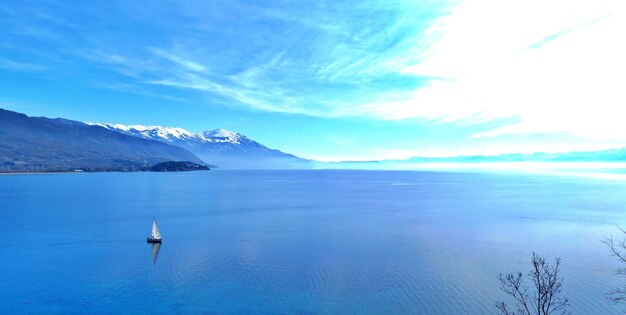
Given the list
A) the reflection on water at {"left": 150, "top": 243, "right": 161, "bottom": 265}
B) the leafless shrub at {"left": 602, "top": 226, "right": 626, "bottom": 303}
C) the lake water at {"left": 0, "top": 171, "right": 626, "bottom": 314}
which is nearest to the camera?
the leafless shrub at {"left": 602, "top": 226, "right": 626, "bottom": 303}

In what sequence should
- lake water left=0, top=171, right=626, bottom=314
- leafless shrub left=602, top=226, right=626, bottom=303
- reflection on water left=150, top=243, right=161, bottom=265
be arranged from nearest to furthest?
leafless shrub left=602, top=226, right=626, bottom=303, lake water left=0, top=171, right=626, bottom=314, reflection on water left=150, top=243, right=161, bottom=265

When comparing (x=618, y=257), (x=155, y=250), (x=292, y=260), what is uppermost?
(x=155, y=250)

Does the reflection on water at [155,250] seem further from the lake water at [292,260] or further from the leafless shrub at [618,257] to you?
the leafless shrub at [618,257]

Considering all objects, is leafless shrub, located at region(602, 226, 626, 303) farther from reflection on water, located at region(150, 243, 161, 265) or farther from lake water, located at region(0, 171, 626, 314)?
reflection on water, located at region(150, 243, 161, 265)

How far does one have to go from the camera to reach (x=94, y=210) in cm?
6994

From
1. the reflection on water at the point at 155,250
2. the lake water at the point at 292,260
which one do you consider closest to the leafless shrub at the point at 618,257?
the lake water at the point at 292,260

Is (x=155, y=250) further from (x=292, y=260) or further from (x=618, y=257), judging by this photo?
(x=618, y=257)

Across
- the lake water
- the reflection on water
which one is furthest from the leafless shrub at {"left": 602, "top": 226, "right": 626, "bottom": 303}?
the reflection on water

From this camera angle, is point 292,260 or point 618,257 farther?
point 618,257

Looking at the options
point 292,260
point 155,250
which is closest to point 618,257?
point 292,260

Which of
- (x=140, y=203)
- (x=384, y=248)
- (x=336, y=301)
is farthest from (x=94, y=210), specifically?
(x=336, y=301)

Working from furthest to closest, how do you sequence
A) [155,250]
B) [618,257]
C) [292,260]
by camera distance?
1. [155,250]
2. [618,257]
3. [292,260]

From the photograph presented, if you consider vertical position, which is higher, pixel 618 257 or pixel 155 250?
pixel 155 250

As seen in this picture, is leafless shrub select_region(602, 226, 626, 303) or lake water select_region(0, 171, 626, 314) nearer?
leafless shrub select_region(602, 226, 626, 303)
